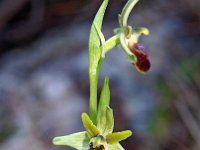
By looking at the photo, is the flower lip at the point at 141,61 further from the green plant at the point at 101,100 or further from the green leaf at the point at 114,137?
the green leaf at the point at 114,137

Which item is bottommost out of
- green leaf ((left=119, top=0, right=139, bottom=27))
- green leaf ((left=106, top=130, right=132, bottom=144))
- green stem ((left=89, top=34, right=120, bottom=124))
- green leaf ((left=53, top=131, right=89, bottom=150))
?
green leaf ((left=106, top=130, right=132, bottom=144))

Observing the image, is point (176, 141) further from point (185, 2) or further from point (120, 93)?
point (185, 2)

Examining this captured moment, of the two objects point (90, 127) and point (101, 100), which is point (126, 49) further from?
point (90, 127)

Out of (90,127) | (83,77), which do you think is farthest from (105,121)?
(83,77)

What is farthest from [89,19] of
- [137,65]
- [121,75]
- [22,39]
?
[137,65]

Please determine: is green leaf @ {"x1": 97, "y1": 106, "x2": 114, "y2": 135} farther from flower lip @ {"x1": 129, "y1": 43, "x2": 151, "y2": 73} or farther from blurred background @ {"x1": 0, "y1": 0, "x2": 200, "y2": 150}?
blurred background @ {"x1": 0, "y1": 0, "x2": 200, "y2": 150}

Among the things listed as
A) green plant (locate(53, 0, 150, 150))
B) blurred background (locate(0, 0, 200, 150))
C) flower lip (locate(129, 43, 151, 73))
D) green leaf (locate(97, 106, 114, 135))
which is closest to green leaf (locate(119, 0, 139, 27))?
green plant (locate(53, 0, 150, 150))
